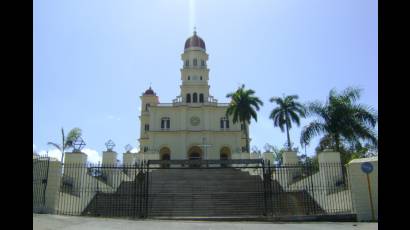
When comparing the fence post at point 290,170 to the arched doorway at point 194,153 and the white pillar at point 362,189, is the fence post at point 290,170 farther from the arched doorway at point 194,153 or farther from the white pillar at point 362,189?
the arched doorway at point 194,153

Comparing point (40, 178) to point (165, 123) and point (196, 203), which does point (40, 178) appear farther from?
point (165, 123)

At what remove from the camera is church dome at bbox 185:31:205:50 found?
53.9 metres

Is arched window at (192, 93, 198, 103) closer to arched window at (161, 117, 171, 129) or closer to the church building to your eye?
the church building

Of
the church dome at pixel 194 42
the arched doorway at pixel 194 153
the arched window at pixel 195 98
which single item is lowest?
the arched doorway at pixel 194 153

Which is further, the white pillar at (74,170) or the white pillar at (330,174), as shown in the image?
the white pillar at (330,174)

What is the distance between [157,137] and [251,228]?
3787 cm

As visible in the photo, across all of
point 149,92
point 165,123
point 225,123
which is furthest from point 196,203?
point 149,92

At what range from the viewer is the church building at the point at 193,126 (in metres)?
47.4

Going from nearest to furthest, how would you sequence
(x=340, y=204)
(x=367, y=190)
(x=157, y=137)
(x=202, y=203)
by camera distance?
(x=367, y=190) → (x=340, y=204) → (x=202, y=203) → (x=157, y=137)

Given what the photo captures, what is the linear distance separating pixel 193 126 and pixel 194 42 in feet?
44.4

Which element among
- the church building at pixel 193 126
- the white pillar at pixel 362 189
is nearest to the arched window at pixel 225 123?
the church building at pixel 193 126
